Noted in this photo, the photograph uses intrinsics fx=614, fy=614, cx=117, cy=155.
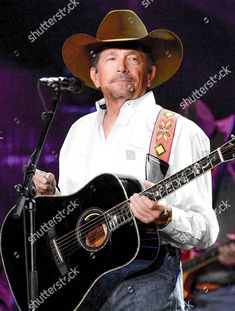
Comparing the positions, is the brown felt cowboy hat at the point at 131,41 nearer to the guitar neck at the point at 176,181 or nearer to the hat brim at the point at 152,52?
the hat brim at the point at 152,52

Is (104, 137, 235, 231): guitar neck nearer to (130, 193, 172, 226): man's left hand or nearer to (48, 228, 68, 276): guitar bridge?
(130, 193, 172, 226): man's left hand

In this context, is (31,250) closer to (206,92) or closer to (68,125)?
(68,125)

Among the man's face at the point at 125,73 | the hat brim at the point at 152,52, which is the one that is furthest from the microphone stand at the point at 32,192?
the hat brim at the point at 152,52

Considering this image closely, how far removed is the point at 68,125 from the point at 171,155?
84 cm

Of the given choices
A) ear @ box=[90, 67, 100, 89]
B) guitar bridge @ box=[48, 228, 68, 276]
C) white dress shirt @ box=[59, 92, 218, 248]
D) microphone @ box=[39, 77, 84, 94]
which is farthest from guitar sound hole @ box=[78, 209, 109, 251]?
ear @ box=[90, 67, 100, 89]

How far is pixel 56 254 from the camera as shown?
2.60m

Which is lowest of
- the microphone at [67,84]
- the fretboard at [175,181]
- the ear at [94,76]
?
the fretboard at [175,181]

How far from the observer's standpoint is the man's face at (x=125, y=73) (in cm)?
278

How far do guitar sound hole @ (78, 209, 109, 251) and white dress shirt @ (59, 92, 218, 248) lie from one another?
0.76 feet

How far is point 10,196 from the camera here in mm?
3422

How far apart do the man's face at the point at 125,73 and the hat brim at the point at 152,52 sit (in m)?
0.05

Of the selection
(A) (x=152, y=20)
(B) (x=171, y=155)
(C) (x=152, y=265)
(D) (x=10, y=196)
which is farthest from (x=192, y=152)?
(D) (x=10, y=196)

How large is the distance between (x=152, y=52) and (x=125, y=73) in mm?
166

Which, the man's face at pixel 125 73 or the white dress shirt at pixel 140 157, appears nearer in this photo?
the white dress shirt at pixel 140 157
